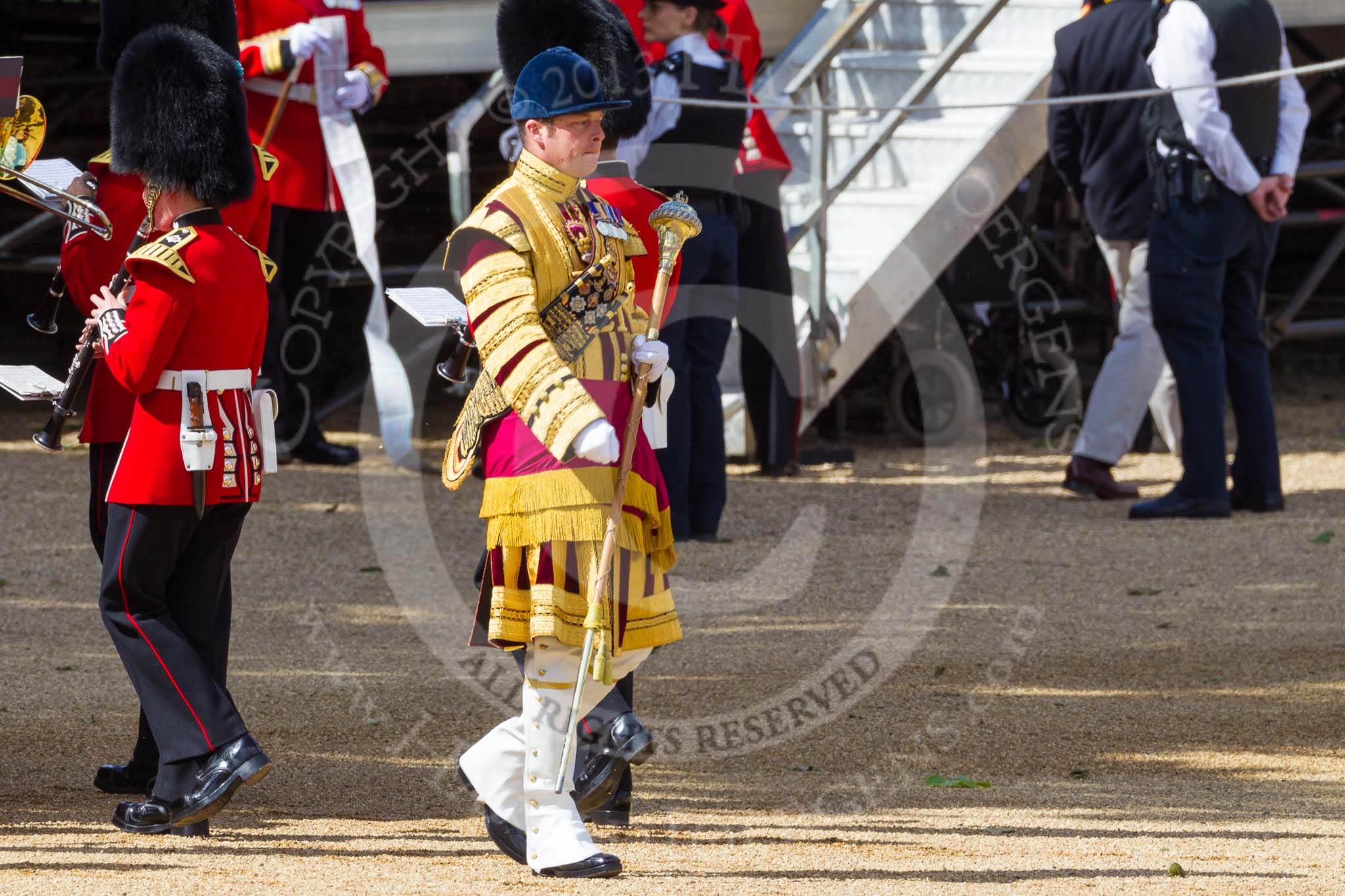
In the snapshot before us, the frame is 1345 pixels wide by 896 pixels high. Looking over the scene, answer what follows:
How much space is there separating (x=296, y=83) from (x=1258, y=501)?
12.9 ft

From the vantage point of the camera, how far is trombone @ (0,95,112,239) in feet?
11.1

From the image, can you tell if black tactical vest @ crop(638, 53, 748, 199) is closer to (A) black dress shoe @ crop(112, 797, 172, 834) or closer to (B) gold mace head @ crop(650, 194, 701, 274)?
(B) gold mace head @ crop(650, 194, 701, 274)

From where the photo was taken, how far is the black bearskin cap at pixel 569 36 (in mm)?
3398

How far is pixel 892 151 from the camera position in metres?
8.08

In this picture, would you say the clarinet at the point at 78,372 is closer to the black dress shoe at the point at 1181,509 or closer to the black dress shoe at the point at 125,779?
the black dress shoe at the point at 125,779

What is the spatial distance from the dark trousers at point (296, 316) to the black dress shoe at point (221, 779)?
374cm

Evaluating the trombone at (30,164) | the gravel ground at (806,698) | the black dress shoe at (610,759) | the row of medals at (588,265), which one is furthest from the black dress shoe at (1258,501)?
the trombone at (30,164)

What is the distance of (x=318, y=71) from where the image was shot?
6.85 meters

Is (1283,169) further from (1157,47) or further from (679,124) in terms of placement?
(679,124)

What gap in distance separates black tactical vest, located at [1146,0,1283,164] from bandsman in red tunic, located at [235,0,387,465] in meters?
3.03

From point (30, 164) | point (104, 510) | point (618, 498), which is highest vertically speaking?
point (30, 164)

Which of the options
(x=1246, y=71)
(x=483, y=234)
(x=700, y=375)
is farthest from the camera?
(x=1246, y=71)

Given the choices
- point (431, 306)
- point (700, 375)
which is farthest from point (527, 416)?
point (700, 375)

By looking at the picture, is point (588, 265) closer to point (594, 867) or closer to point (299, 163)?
point (594, 867)
